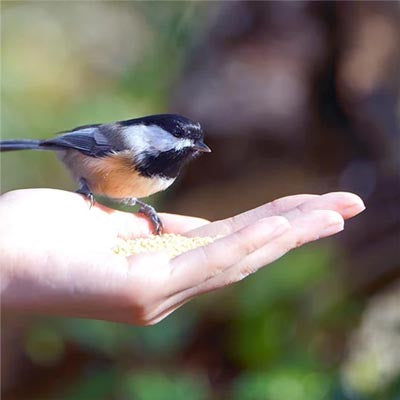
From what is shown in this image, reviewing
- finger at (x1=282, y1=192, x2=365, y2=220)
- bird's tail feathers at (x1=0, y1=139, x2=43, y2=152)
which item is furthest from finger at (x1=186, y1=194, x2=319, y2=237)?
bird's tail feathers at (x1=0, y1=139, x2=43, y2=152)

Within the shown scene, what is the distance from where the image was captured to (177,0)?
13.8 feet

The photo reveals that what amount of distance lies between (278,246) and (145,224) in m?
0.75

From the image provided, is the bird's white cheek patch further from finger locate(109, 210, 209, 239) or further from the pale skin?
the pale skin

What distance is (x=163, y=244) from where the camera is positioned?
2100 mm

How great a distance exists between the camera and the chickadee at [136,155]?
238 cm

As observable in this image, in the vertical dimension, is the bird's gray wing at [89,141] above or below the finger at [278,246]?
above

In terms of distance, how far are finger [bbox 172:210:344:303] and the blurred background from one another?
1.01 meters

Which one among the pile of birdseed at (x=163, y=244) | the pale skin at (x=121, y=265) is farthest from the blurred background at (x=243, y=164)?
the pale skin at (x=121, y=265)

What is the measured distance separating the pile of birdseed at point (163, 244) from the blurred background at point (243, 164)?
2.76 ft

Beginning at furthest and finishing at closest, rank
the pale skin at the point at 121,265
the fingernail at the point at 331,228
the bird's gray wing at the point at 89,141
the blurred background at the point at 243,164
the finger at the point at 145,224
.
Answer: the blurred background at the point at 243,164 → the bird's gray wing at the point at 89,141 → the finger at the point at 145,224 → the fingernail at the point at 331,228 → the pale skin at the point at 121,265

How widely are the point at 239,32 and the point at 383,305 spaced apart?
5.37 feet

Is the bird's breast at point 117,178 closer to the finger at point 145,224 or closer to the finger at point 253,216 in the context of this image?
Result: the finger at point 145,224

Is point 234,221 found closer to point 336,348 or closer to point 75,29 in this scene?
point 336,348

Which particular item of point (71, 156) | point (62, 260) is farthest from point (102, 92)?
point (62, 260)
